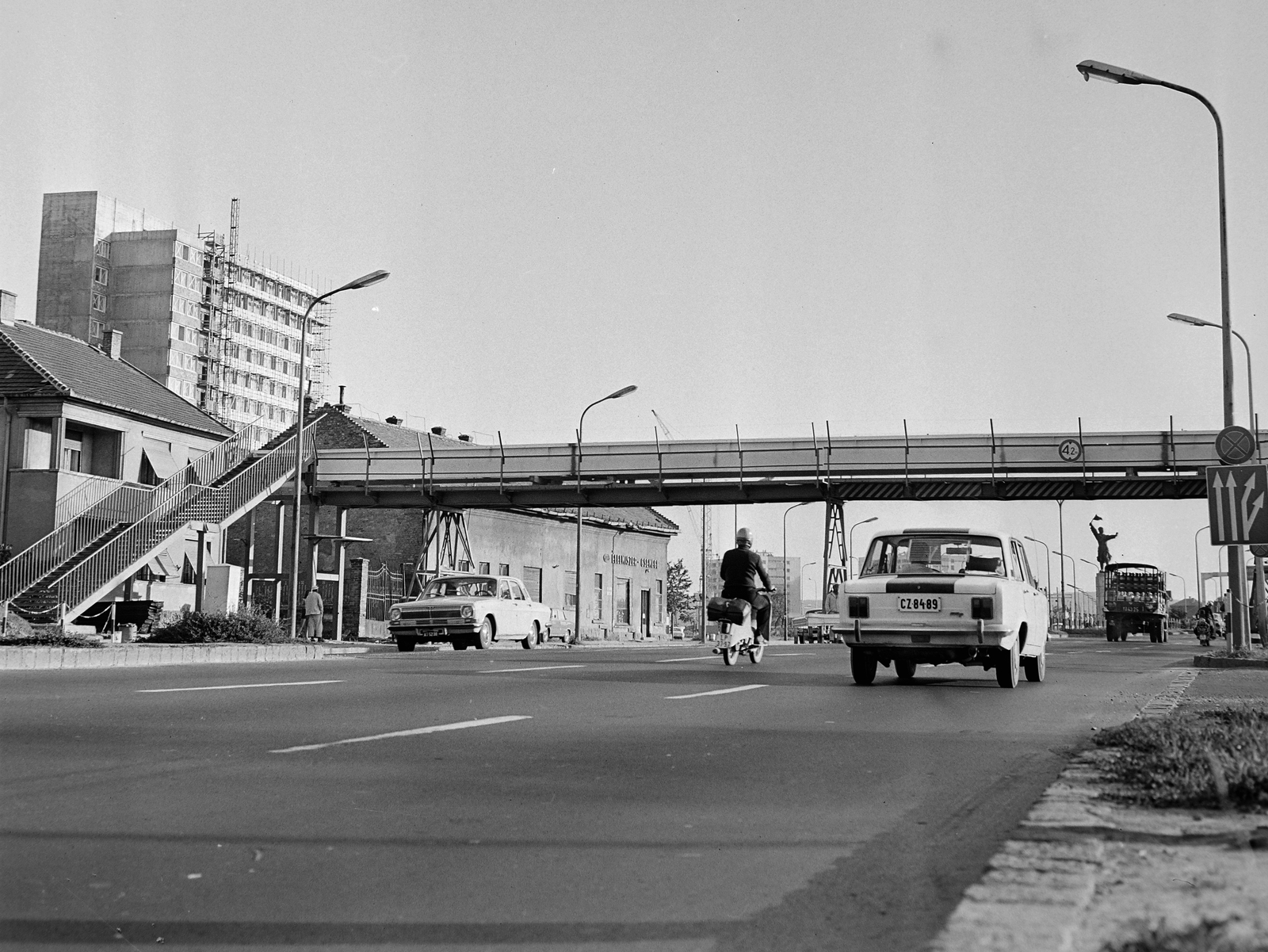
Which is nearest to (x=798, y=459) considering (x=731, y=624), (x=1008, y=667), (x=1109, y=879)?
(x=731, y=624)

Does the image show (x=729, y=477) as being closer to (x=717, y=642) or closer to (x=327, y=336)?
(x=717, y=642)

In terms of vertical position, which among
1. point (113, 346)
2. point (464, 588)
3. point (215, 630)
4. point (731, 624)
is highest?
point (113, 346)

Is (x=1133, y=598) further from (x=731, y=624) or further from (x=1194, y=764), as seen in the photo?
(x=1194, y=764)

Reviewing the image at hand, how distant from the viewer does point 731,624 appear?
64.0ft

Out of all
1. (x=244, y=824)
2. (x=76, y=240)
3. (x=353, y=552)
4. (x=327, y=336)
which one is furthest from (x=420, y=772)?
(x=327, y=336)

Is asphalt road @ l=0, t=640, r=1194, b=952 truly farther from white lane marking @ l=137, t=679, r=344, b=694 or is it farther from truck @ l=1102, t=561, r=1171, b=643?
truck @ l=1102, t=561, r=1171, b=643

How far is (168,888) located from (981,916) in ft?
8.06

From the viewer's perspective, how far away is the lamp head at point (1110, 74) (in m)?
23.8

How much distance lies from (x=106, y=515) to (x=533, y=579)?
2887 centimetres

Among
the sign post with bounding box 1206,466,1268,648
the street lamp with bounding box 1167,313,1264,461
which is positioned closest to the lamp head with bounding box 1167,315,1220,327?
the street lamp with bounding box 1167,313,1264,461

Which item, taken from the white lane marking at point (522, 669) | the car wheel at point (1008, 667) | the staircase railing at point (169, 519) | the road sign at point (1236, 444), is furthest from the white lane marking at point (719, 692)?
the staircase railing at point (169, 519)

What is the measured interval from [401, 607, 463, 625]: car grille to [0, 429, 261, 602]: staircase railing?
798 centimetres

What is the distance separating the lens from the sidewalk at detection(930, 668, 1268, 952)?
11.2ft

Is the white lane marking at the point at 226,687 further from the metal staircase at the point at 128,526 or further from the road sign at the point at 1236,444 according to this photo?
the metal staircase at the point at 128,526
